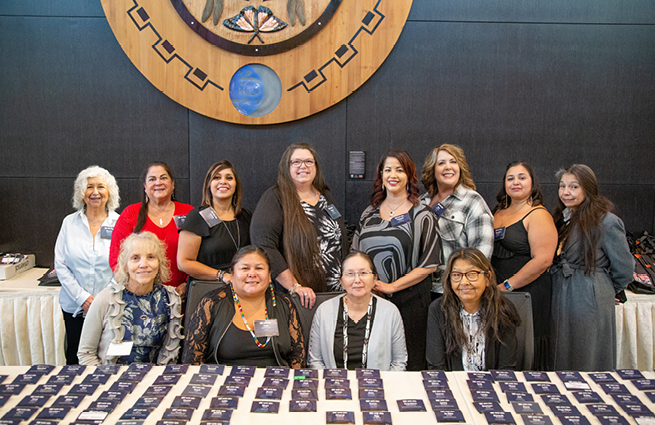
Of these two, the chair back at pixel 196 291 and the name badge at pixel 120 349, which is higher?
the chair back at pixel 196 291

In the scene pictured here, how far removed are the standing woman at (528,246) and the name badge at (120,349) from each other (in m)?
1.72

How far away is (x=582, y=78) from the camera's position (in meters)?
3.18

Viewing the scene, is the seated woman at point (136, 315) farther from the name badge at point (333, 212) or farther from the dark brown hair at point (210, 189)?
the name badge at point (333, 212)

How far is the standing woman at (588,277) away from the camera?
2326 millimetres

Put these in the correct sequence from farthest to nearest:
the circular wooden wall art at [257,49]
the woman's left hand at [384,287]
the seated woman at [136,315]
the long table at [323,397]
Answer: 1. the circular wooden wall art at [257,49]
2. the woman's left hand at [384,287]
3. the seated woman at [136,315]
4. the long table at [323,397]

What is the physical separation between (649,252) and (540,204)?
1.22 m

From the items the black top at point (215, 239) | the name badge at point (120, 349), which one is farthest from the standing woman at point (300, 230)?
the name badge at point (120, 349)

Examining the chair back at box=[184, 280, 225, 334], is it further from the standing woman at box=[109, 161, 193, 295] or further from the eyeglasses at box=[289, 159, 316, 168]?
the eyeglasses at box=[289, 159, 316, 168]

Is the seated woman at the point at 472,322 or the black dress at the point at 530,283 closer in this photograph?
the seated woman at the point at 472,322

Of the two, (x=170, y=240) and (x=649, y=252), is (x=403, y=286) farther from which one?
(x=649, y=252)

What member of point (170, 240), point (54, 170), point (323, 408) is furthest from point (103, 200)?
point (323, 408)

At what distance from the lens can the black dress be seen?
2367 mm

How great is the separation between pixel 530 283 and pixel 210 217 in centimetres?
167

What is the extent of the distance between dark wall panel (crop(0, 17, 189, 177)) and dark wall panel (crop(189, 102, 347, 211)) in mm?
126
